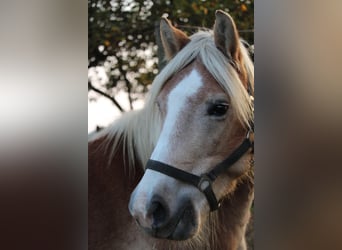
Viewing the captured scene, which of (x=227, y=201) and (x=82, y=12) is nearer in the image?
(x=227, y=201)

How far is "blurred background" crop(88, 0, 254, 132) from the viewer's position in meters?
2.90

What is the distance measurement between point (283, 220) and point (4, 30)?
181cm

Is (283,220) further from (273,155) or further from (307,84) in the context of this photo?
(307,84)

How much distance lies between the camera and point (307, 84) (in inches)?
114

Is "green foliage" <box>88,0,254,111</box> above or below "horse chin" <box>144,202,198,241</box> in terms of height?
above

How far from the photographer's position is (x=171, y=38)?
2859mm

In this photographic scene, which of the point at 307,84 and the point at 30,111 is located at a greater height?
the point at 307,84

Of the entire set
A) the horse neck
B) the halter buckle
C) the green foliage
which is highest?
the green foliage

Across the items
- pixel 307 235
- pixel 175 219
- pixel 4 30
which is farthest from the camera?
pixel 4 30

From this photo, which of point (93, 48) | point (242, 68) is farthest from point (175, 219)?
point (93, 48)

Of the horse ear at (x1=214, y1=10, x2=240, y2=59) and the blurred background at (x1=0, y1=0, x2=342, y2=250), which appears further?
the blurred background at (x1=0, y1=0, x2=342, y2=250)

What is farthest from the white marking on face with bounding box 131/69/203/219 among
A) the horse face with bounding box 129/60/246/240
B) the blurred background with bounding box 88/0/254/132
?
the blurred background with bounding box 88/0/254/132

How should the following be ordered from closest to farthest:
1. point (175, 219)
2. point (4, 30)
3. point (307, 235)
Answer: point (175, 219) < point (307, 235) < point (4, 30)

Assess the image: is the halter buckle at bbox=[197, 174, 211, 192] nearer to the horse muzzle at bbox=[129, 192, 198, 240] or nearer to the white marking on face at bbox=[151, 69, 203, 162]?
the horse muzzle at bbox=[129, 192, 198, 240]
